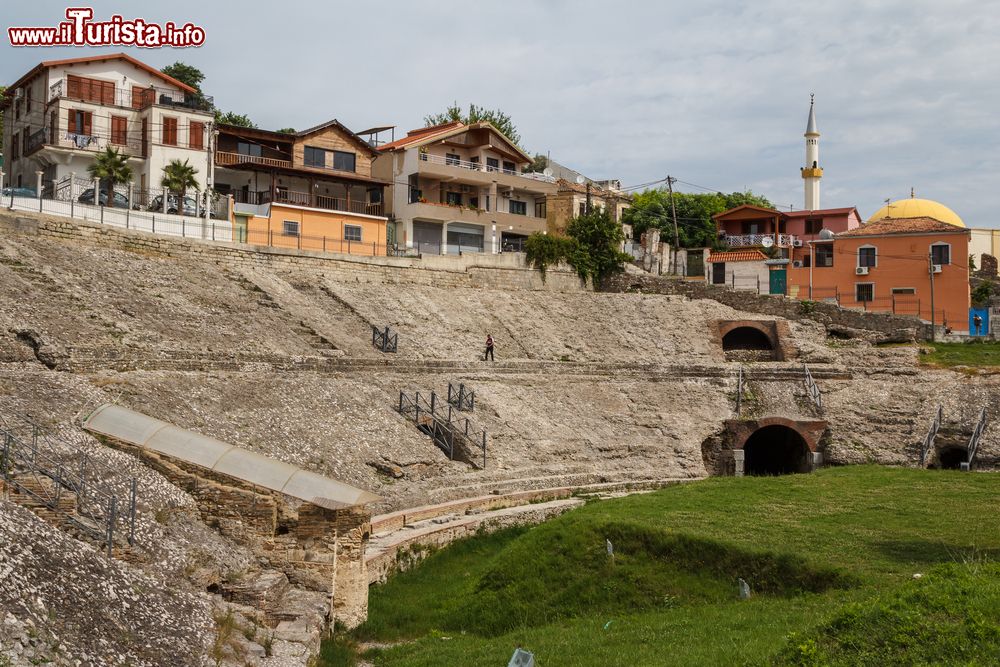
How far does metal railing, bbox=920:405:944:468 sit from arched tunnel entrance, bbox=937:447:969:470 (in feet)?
2.17

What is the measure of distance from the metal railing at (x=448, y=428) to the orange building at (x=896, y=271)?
29402mm

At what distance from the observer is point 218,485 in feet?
56.9

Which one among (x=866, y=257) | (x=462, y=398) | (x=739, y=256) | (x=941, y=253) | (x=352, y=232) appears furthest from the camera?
(x=739, y=256)

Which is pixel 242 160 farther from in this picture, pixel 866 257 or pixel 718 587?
pixel 718 587

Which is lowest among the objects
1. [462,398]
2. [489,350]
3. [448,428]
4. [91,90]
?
[448,428]

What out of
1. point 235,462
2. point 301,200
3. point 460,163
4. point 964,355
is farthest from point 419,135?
point 235,462

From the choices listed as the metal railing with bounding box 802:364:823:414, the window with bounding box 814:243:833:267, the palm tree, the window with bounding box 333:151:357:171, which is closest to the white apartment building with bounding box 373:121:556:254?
the window with bounding box 333:151:357:171

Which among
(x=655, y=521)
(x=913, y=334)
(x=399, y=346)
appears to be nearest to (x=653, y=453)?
(x=399, y=346)

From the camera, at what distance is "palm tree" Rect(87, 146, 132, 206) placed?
1613 inches

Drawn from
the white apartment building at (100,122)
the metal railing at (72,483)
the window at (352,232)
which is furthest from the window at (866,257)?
the metal railing at (72,483)

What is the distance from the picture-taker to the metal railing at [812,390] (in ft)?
127

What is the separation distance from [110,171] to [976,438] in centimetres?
3620

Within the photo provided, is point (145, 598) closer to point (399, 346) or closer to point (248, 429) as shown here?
point (248, 429)

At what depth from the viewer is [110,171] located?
135ft
